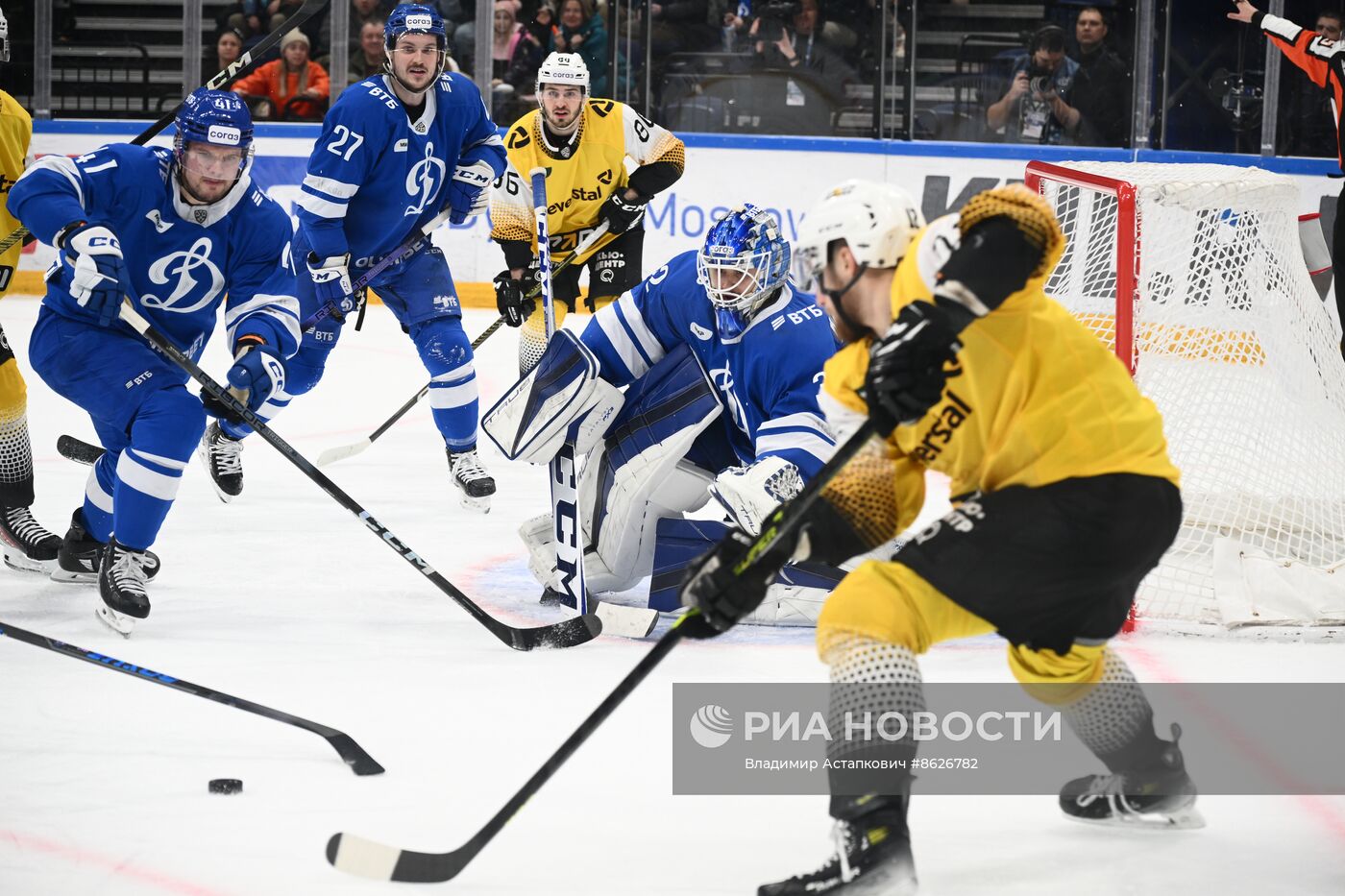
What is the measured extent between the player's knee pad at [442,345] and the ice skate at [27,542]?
1.20 metres

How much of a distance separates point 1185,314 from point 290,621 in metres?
2.16

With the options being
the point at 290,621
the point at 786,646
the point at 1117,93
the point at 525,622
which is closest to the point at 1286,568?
the point at 786,646

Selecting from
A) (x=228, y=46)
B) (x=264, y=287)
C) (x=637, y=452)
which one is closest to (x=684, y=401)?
(x=637, y=452)

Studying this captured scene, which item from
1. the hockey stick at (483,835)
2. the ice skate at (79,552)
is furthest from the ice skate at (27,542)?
the hockey stick at (483,835)

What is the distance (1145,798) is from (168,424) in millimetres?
2025

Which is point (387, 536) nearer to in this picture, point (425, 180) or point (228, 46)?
point (425, 180)

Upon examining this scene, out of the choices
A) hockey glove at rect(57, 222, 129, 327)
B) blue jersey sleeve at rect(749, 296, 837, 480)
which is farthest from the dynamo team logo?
hockey glove at rect(57, 222, 129, 327)

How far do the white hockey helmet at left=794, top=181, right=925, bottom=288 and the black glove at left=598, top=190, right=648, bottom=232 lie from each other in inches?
119

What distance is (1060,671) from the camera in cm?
203

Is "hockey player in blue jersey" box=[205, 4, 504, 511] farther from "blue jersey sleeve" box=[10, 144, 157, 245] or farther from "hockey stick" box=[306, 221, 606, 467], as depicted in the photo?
"blue jersey sleeve" box=[10, 144, 157, 245]

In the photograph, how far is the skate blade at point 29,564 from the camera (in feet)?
11.8

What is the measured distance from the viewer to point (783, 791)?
2348 mm

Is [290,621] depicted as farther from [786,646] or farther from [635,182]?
[635,182]

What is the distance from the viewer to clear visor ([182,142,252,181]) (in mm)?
3162
